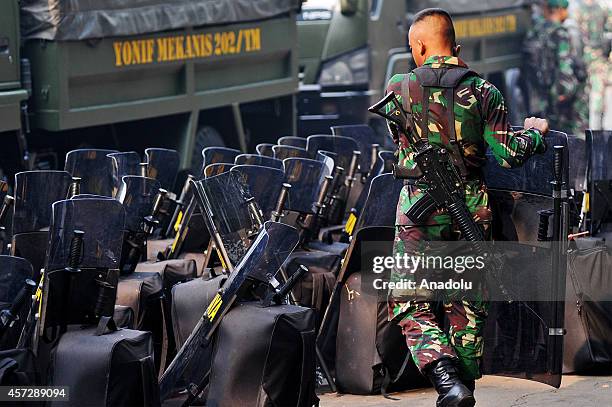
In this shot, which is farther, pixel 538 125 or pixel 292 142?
pixel 292 142

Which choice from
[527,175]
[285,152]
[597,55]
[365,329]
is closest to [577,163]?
[285,152]

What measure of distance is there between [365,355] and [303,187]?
1.10 meters

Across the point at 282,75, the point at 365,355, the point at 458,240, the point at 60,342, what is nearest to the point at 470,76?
the point at 458,240

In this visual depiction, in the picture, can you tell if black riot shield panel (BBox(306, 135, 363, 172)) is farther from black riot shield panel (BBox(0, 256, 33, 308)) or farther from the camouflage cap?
the camouflage cap

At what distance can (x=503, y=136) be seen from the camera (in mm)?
5652

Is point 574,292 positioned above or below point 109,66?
below

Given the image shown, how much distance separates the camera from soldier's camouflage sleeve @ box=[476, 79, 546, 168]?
564 cm

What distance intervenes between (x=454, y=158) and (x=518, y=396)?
143 cm

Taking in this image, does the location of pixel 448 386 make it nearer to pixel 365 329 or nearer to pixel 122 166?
pixel 365 329

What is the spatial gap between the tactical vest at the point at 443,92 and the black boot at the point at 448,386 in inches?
30.1

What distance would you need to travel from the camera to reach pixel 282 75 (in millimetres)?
13336

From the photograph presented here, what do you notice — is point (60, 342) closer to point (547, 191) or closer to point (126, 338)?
point (126, 338)

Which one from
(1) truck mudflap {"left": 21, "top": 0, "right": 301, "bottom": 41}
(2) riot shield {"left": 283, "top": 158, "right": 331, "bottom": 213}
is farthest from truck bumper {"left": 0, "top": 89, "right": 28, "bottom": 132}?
(2) riot shield {"left": 283, "top": 158, "right": 331, "bottom": 213}

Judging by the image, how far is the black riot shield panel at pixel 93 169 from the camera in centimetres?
748
